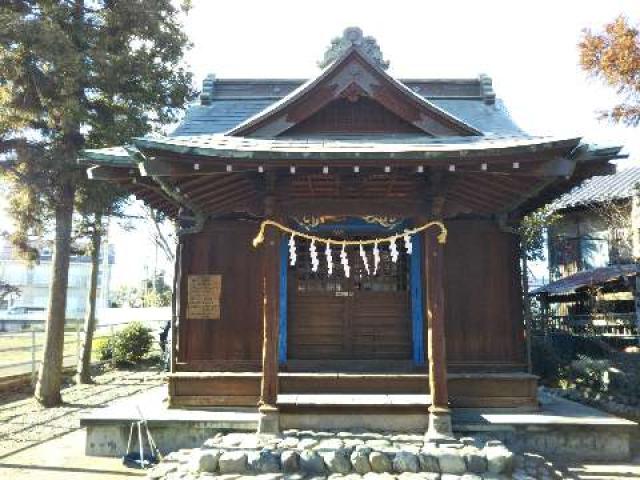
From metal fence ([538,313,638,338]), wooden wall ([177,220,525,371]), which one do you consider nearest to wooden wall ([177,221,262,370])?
wooden wall ([177,220,525,371])

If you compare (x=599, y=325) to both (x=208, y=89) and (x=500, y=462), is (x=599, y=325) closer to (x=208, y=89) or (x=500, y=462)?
(x=500, y=462)

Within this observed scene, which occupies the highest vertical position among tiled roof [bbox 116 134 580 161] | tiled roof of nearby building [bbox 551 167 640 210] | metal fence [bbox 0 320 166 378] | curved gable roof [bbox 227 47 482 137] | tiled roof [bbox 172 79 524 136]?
tiled roof of nearby building [bbox 551 167 640 210]

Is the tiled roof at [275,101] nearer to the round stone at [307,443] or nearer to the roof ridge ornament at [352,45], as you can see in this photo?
the roof ridge ornament at [352,45]

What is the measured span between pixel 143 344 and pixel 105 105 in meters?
9.92

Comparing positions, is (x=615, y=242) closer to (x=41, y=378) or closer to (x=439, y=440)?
(x=439, y=440)

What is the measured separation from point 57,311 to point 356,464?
943cm

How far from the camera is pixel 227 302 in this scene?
31.8ft

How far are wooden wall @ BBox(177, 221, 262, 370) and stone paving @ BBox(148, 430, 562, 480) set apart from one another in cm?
263

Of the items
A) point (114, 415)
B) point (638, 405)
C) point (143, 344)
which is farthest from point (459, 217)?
point (143, 344)

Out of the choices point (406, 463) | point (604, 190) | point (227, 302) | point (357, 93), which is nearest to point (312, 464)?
point (406, 463)

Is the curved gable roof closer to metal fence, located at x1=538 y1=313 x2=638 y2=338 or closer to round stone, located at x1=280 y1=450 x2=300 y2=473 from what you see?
round stone, located at x1=280 y1=450 x2=300 y2=473

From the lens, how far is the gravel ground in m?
9.62

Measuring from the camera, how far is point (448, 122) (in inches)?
360

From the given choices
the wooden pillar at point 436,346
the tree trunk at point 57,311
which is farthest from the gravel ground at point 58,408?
the wooden pillar at point 436,346
